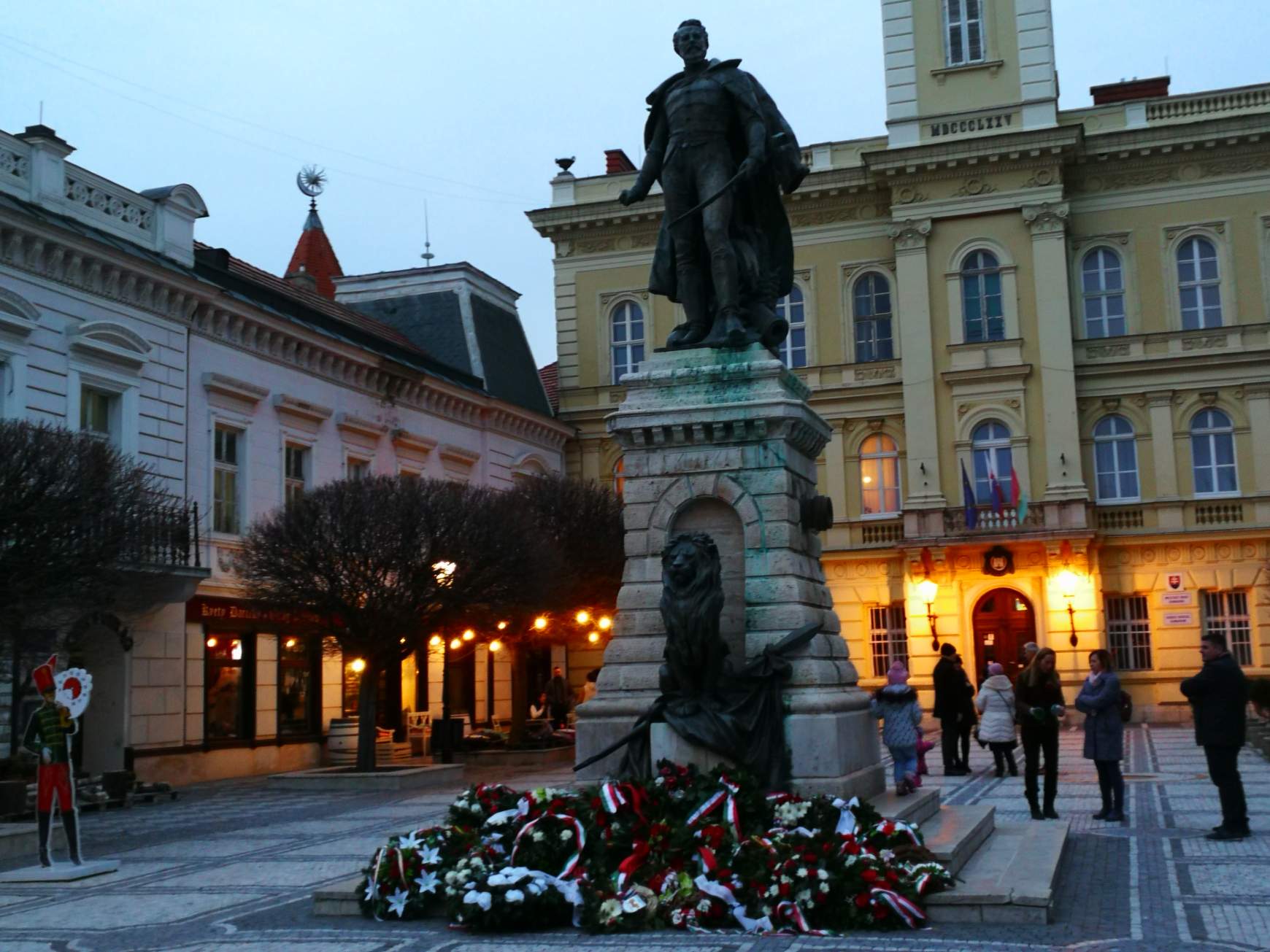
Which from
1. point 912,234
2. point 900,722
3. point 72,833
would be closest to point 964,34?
point 912,234

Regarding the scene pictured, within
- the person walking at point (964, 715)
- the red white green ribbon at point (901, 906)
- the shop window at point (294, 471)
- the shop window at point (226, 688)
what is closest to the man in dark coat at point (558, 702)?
the shop window at point (294, 471)

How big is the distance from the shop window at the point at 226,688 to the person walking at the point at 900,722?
592 inches

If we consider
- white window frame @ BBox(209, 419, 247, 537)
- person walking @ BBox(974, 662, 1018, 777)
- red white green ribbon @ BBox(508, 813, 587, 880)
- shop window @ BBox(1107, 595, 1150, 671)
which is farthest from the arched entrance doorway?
red white green ribbon @ BBox(508, 813, 587, 880)

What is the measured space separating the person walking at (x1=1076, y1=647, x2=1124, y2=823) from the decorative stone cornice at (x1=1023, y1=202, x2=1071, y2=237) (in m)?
23.2

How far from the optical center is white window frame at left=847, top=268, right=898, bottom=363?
1502 inches

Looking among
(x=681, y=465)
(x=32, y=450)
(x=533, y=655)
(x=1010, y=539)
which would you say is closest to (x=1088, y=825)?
(x=681, y=465)

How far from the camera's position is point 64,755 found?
13648 mm

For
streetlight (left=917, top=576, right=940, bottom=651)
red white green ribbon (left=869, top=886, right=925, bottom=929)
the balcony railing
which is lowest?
red white green ribbon (left=869, top=886, right=925, bottom=929)

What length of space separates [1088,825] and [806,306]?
25.7m

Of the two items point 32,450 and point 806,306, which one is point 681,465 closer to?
point 32,450

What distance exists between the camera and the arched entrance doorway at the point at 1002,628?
35.8 m

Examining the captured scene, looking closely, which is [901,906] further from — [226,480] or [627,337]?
[627,337]

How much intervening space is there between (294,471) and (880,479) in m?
15.0

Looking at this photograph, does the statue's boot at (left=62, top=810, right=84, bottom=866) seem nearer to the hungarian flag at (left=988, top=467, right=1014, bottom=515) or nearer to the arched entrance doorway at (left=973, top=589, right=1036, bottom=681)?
the hungarian flag at (left=988, top=467, right=1014, bottom=515)
